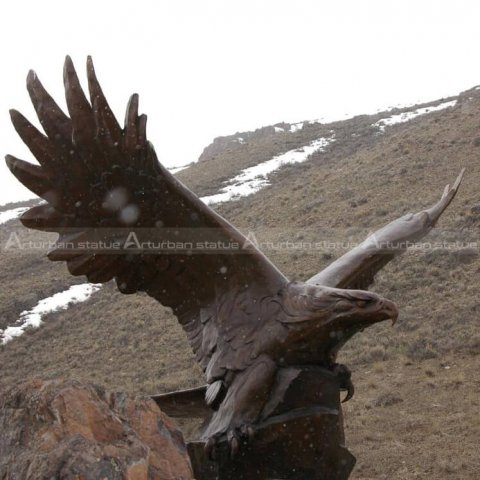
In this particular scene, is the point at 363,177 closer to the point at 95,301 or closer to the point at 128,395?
the point at 95,301

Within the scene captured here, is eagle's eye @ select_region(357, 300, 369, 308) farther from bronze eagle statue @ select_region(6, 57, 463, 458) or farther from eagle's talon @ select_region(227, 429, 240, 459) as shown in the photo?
eagle's talon @ select_region(227, 429, 240, 459)

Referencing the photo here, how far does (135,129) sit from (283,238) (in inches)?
545

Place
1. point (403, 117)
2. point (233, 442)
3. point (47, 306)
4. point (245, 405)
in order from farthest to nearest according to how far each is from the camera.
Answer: point (403, 117)
point (47, 306)
point (245, 405)
point (233, 442)

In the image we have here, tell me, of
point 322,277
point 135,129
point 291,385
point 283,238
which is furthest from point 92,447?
point 283,238

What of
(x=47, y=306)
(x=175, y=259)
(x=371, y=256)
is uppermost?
(x=175, y=259)

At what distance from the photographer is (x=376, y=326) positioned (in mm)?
10180

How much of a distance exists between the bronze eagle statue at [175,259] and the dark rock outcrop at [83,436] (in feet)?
1.32

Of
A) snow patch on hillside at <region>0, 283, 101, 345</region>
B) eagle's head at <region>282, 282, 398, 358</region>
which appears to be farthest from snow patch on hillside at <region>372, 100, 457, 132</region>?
eagle's head at <region>282, 282, 398, 358</region>

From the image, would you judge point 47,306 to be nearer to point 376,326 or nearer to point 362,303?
point 376,326

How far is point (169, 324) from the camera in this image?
13.2 meters

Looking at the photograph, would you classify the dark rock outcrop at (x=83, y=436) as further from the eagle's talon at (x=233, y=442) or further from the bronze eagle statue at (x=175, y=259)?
the bronze eagle statue at (x=175, y=259)

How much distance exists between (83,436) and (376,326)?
8.26m

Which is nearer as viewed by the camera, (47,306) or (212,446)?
(212,446)

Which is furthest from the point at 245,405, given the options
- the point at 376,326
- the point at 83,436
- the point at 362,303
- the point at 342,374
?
the point at 376,326
